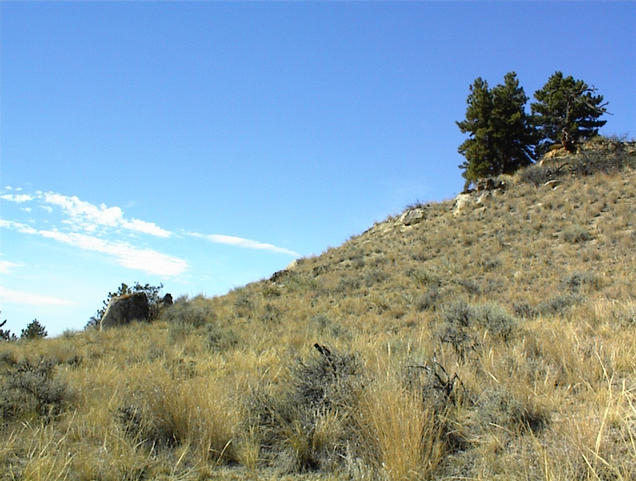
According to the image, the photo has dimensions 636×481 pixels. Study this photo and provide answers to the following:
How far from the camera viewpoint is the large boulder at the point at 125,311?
16.0 metres

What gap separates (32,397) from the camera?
4.96m

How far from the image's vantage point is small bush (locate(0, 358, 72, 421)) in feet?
15.4

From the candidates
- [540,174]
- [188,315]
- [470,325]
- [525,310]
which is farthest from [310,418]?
[540,174]

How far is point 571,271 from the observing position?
47.2ft

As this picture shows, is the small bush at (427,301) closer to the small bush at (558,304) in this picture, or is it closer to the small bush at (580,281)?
the small bush at (558,304)

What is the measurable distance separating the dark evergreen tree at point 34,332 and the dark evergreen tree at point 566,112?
107 ft

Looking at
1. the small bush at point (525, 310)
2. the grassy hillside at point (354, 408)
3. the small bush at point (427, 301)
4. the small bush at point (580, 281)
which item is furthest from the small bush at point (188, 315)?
the small bush at point (580, 281)

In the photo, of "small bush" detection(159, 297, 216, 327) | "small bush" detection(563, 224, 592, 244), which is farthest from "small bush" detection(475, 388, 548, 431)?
"small bush" detection(563, 224, 592, 244)

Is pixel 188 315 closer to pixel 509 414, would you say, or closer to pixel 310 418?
pixel 310 418

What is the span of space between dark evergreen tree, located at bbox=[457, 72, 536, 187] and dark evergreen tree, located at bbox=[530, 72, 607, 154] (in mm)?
1110

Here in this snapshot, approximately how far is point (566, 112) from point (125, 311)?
99.4 ft

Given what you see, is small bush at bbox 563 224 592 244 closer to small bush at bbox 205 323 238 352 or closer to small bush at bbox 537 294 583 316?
small bush at bbox 537 294 583 316

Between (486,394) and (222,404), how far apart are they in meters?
2.47

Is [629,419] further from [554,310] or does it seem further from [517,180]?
[517,180]
